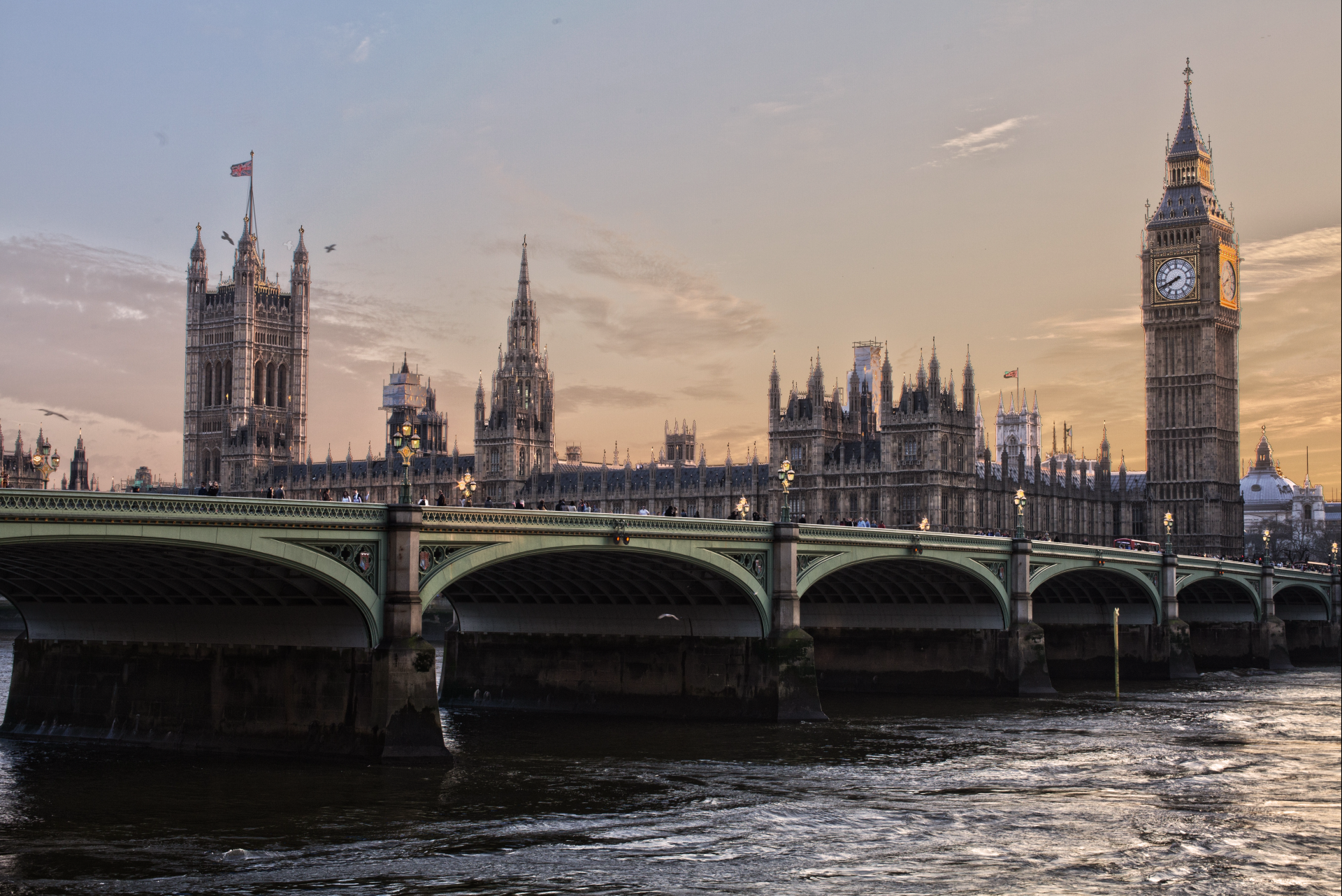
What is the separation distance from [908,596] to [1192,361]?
88744mm

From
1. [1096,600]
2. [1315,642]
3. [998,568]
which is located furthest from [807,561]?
[1315,642]

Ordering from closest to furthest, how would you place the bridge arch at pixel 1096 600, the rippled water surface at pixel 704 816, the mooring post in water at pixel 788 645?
the rippled water surface at pixel 704 816 → the mooring post in water at pixel 788 645 → the bridge arch at pixel 1096 600

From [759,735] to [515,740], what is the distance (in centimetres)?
826

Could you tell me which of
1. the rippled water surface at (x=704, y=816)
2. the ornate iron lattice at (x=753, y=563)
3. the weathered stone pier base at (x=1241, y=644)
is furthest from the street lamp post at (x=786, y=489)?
the weathered stone pier base at (x=1241, y=644)

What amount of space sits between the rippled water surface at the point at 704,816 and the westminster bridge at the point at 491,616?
91.7 inches

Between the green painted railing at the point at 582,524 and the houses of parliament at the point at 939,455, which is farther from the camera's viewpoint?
the houses of parliament at the point at 939,455

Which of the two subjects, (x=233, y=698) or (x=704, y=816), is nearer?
(x=704, y=816)

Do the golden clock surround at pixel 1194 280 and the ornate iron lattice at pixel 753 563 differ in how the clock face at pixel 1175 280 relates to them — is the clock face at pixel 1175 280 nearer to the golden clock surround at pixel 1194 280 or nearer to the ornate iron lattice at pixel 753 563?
the golden clock surround at pixel 1194 280

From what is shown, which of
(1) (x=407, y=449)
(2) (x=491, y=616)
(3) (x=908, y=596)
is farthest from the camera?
(3) (x=908, y=596)

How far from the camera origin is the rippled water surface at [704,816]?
33000 millimetres

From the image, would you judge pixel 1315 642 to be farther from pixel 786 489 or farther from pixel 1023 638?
pixel 786 489

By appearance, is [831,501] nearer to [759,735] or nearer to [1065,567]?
[1065,567]

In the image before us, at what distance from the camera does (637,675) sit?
204ft

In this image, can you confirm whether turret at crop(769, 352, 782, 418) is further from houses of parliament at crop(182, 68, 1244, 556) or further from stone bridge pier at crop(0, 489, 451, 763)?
stone bridge pier at crop(0, 489, 451, 763)
